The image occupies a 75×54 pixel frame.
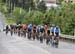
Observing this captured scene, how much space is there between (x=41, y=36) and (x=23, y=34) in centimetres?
1049

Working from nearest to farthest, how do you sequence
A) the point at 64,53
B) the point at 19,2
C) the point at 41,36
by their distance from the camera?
1. the point at 64,53
2. the point at 41,36
3. the point at 19,2

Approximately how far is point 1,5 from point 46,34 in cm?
10457

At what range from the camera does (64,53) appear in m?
23.7

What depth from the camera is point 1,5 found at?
439 ft

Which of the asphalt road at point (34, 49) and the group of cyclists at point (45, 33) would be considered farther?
the group of cyclists at point (45, 33)

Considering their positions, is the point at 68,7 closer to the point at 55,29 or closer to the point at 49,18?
the point at 49,18

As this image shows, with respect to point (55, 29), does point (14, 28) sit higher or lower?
lower

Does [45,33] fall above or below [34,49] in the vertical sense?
above

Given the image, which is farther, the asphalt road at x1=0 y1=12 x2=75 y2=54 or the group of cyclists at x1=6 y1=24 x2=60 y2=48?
the group of cyclists at x1=6 y1=24 x2=60 y2=48

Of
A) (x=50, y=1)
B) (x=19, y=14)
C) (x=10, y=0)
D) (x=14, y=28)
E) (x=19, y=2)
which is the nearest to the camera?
(x=14, y=28)

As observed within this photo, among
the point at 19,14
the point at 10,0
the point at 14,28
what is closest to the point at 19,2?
the point at 10,0

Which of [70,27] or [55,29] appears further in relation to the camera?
[70,27]

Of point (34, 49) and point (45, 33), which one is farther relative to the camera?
point (45, 33)

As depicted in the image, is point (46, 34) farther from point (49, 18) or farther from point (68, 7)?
point (49, 18)
